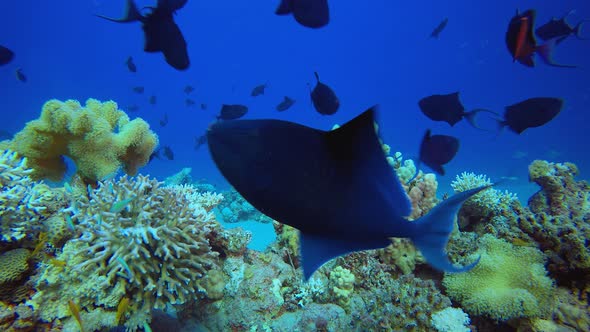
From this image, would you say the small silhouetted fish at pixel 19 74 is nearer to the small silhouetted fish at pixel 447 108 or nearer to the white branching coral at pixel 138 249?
the white branching coral at pixel 138 249

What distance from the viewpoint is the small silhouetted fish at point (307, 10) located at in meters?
3.67

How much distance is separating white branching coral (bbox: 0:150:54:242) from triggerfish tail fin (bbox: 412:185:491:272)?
12.2 feet

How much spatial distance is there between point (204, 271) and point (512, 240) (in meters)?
3.88

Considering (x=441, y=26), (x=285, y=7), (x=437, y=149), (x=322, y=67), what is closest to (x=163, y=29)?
(x=285, y=7)

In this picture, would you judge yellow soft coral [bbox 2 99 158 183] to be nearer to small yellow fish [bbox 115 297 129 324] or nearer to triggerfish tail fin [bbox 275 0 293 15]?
small yellow fish [bbox 115 297 129 324]

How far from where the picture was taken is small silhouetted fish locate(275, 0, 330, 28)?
3674 mm

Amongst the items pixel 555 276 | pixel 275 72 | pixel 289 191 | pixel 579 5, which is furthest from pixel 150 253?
pixel 275 72

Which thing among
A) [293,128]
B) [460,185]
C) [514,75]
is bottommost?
[293,128]

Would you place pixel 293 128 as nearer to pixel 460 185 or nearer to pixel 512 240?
pixel 512 240

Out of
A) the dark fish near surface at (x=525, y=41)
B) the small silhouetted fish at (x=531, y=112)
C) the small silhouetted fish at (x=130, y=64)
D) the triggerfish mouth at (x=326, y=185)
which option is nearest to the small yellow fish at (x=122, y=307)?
the triggerfish mouth at (x=326, y=185)

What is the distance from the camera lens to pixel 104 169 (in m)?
3.68

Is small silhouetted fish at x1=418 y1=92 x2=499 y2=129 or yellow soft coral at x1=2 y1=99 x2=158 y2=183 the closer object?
yellow soft coral at x1=2 y1=99 x2=158 y2=183

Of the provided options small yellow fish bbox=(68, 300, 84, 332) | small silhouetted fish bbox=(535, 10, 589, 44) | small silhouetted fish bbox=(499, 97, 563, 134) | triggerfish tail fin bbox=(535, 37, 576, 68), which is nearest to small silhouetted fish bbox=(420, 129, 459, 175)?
small silhouetted fish bbox=(499, 97, 563, 134)

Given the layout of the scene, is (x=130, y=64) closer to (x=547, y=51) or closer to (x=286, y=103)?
(x=286, y=103)
